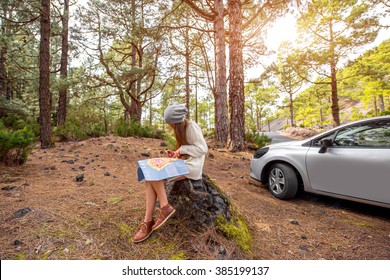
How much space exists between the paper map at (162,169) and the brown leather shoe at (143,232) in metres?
0.48

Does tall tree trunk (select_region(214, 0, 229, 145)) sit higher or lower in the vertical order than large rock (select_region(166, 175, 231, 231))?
higher

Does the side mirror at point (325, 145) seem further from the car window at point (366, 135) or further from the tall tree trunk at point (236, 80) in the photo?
the tall tree trunk at point (236, 80)

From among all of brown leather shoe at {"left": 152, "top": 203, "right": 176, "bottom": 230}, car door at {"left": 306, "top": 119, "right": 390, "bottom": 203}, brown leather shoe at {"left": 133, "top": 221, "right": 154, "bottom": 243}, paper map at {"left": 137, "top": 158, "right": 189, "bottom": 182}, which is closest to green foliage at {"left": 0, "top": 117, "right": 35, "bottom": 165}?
paper map at {"left": 137, "top": 158, "right": 189, "bottom": 182}

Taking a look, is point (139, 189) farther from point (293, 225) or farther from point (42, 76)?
point (42, 76)

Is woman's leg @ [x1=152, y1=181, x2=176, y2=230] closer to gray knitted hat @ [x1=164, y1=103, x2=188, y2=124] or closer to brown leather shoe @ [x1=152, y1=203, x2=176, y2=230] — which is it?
brown leather shoe @ [x1=152, y1=203, x2=176, y2=230]

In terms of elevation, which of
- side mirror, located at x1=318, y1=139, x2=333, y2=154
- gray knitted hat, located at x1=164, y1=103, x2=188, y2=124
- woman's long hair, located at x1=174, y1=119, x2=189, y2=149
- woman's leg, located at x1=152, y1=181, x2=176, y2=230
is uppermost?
gray knitted hat, located at x1=164, y1=103, x2=188, y2=124

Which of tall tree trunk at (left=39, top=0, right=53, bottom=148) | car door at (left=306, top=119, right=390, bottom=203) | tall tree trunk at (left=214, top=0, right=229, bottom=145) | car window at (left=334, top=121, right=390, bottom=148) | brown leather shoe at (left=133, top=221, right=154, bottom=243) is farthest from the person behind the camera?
tall tree trunk at (left=214, top=0, right=229, bottom=145)

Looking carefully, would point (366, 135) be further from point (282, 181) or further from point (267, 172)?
point (267, 172)

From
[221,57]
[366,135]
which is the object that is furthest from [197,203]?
[221,57]

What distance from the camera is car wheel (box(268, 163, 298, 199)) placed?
12.4ft

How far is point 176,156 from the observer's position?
7.73 feet

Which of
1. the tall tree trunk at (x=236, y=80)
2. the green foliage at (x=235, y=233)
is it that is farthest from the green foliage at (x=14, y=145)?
the tall tree trunk at (x=236, y=80)

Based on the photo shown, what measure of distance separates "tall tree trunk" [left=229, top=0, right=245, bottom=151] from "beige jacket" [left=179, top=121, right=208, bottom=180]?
226 inches
